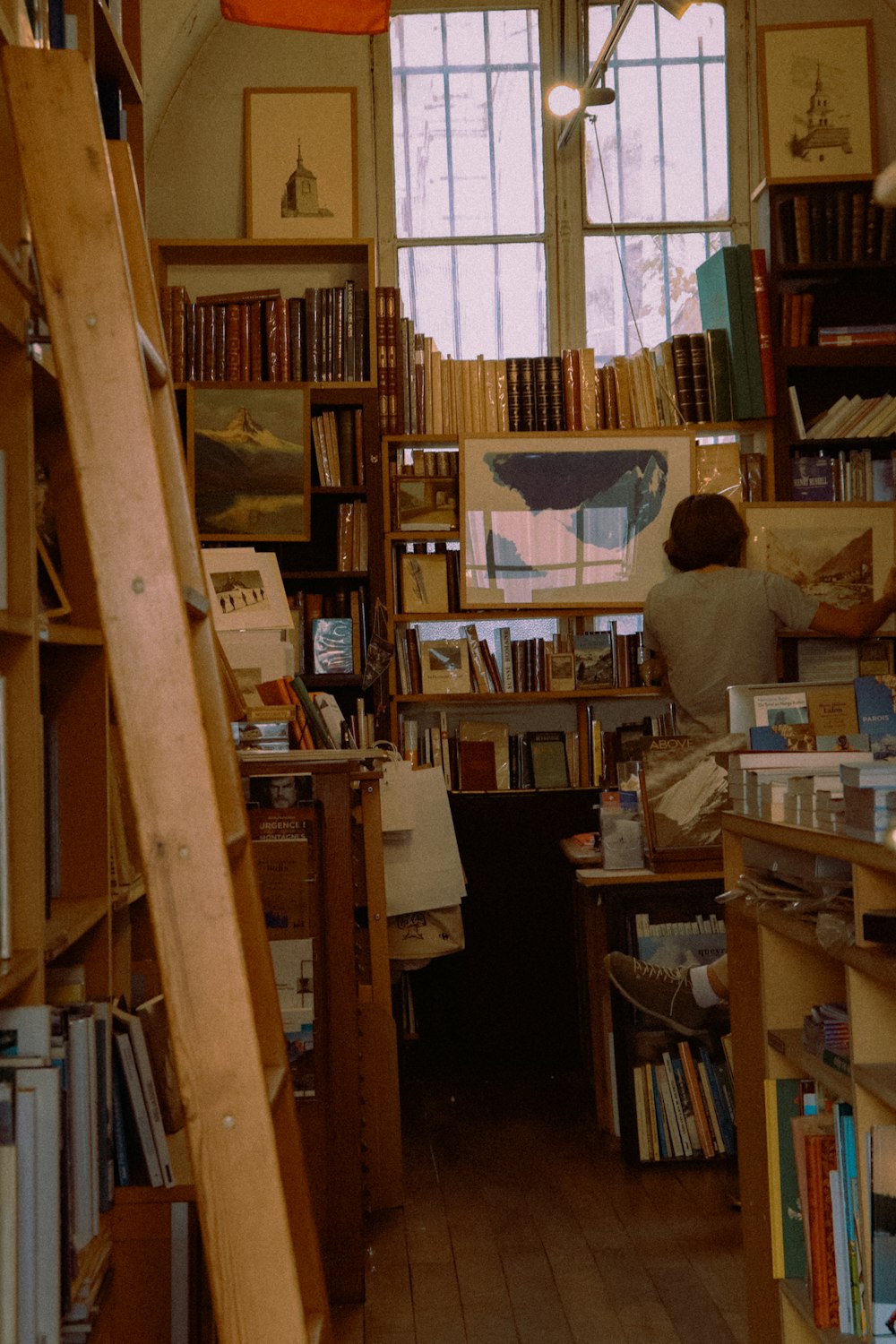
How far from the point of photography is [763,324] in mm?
5020

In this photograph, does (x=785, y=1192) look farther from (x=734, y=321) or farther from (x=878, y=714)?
(x=734, y=321)

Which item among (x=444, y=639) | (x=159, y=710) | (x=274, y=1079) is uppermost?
(x=444, y=639)

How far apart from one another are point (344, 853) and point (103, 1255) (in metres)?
1.31

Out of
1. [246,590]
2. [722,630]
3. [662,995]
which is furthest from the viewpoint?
[722,630]

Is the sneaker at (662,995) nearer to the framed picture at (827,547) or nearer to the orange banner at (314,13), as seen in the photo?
the framed picture at (827,547)

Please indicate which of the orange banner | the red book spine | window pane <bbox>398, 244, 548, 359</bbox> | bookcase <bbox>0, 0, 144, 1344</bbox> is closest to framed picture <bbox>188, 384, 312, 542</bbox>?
window pane <bbox>398, 244, 548, 359</bbox>

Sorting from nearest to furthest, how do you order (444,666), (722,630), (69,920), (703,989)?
(69,920)
(703,989)
(722,630)
(444,666)

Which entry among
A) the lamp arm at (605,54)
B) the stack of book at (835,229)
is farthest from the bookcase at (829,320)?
the lamp arm at (605,54)

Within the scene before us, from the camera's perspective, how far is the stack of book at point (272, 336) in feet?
16.1

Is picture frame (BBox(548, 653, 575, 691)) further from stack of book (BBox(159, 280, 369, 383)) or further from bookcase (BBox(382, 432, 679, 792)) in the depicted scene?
stack of book (BBox(159, 280, 369, 383))

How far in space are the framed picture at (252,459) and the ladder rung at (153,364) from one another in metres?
3.22

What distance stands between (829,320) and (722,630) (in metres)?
1.61

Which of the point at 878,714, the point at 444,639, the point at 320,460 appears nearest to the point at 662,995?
the point at 878,714

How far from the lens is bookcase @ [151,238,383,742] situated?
4871 mm
